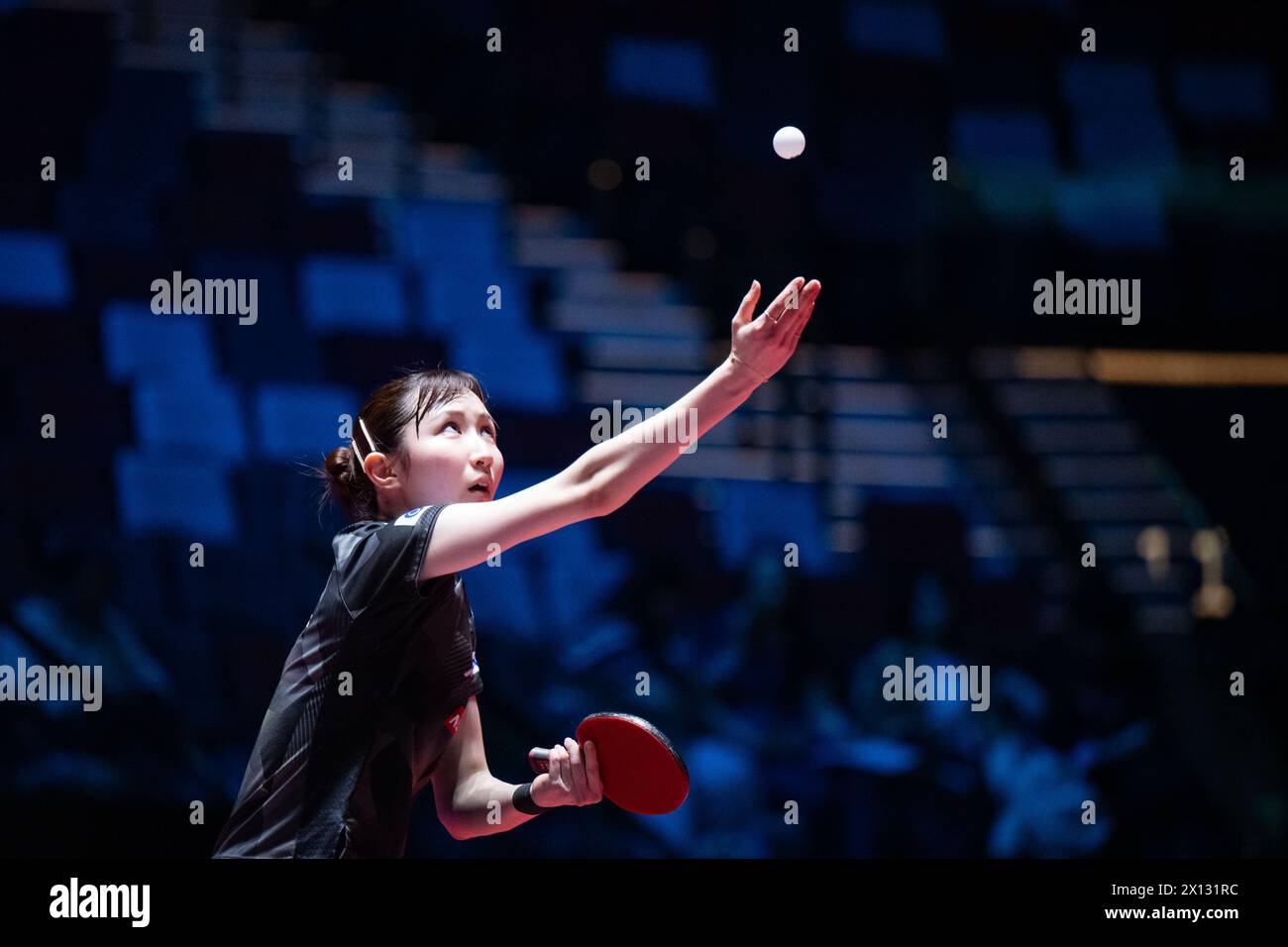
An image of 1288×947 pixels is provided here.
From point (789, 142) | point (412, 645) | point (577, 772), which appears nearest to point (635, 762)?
point (577, 772)

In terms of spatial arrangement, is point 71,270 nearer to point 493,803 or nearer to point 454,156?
point 454,156

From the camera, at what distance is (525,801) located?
346cm

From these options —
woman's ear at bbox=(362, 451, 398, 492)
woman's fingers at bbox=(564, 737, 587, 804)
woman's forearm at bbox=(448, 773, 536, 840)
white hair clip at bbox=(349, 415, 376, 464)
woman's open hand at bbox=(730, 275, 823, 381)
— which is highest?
woman's open hand at bbox=(730, 275, 823, 381)

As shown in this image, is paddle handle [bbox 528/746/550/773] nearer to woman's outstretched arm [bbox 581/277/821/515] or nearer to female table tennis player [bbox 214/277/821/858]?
female table tennis player [bbox 214/277/821/858]

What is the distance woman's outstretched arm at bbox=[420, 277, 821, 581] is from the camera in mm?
3119

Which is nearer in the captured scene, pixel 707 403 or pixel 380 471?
pixel 707 403

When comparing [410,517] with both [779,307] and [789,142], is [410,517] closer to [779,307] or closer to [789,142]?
[779,307]

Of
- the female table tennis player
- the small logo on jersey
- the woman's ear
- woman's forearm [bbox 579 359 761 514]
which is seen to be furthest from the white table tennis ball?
the small logo on jersey

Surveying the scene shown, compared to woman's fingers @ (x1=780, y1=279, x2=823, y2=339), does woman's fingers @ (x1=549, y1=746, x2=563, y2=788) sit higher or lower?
lower

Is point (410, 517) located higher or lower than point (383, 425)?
lower

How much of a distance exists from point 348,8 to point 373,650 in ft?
9.08

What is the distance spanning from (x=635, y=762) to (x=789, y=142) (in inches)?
91.1

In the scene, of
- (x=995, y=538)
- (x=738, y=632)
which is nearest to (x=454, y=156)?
(x=738, y=632)

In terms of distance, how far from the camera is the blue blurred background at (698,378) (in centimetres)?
498
